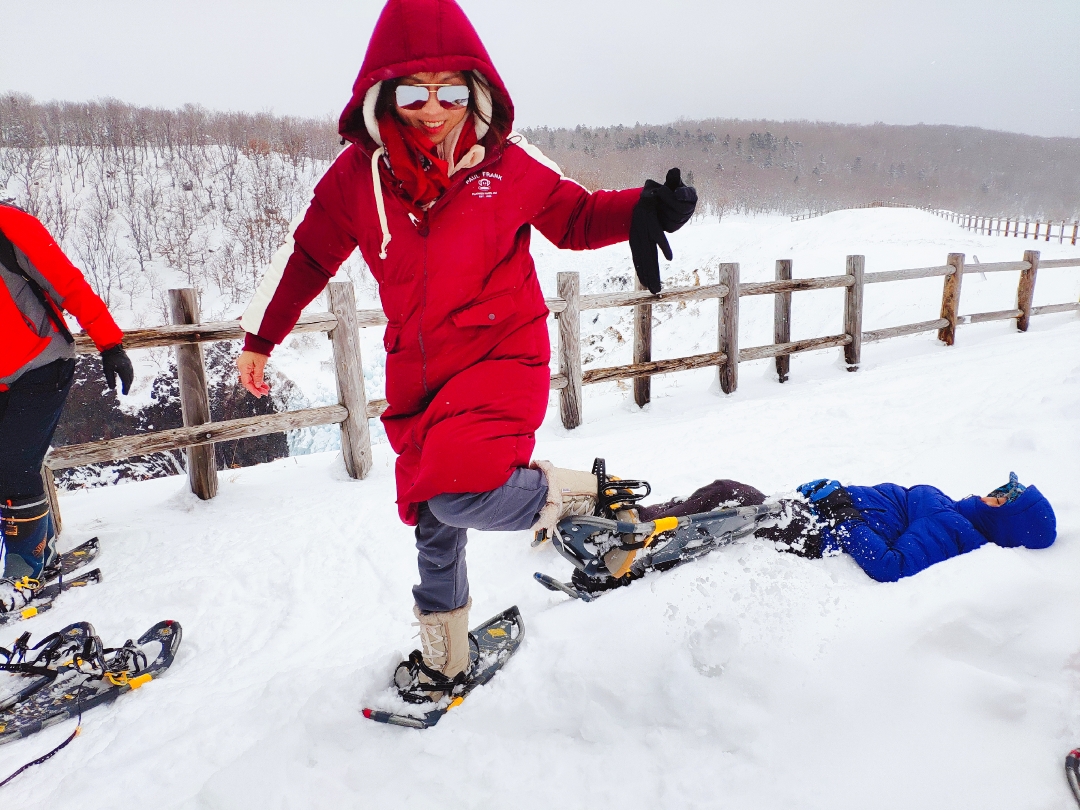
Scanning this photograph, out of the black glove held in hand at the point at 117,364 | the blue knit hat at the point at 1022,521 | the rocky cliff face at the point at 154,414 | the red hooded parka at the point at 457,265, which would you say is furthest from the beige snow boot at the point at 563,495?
the rocky cliff face at the point at 154,414

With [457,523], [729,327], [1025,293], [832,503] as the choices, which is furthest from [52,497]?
[1025,293]

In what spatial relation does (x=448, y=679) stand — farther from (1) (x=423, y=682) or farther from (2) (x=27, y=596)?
(2) (x=27, y=596)

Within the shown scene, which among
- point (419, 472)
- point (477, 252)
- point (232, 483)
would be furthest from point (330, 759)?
point (232, 483)

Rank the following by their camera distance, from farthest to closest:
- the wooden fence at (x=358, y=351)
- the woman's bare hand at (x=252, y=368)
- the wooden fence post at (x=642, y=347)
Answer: the wooden fence post at (x=642, y=347)
the wooden fence at (x=358, y=351)
the woman's bare hand at (x=252, y=368)

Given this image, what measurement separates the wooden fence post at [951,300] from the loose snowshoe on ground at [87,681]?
32.2ft

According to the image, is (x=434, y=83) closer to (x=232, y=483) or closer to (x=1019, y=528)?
(x=1019, y=528)

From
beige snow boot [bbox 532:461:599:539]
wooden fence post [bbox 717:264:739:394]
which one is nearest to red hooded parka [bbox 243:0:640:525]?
beige snow boot [bbox 532:461:599:539]

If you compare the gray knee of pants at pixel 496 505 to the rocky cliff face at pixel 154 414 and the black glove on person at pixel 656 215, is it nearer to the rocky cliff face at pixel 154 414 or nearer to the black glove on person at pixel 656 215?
the black glove on person at pixel 656 215

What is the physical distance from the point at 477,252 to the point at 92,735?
6.70 feet

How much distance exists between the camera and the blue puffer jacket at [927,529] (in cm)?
208

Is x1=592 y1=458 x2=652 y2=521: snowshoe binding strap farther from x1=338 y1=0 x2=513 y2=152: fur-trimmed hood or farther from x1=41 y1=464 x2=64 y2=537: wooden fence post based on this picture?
x1=41 y1=464 x2=64 y2=537: wooden fence post

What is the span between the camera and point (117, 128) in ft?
109

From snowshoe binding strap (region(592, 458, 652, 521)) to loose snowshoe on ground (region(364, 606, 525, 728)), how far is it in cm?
54

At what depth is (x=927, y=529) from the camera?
2.29 m
